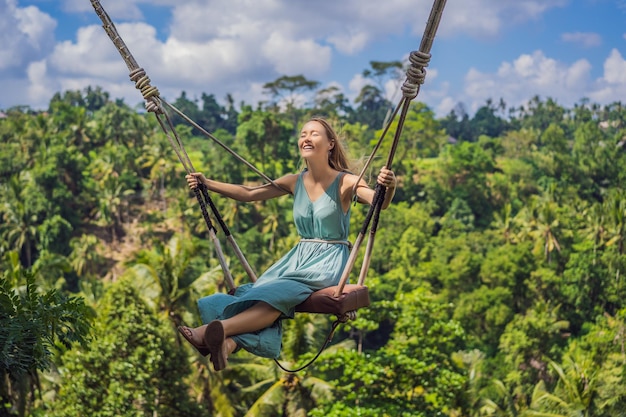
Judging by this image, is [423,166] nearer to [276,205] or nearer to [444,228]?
[444,228]

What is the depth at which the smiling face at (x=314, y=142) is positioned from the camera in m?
5.01

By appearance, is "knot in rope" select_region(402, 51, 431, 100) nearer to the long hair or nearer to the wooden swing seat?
the long hair

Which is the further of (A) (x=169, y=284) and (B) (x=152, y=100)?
(A) (x=169, y=284)

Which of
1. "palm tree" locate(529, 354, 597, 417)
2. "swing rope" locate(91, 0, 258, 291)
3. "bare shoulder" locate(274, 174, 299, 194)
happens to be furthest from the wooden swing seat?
"palm tree" locate(529, 354, 597, 417)

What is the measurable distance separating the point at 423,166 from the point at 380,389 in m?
34.5

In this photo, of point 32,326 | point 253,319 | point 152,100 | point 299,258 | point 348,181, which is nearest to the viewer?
point 253,319

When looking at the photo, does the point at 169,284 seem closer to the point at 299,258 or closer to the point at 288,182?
the point at 288,182

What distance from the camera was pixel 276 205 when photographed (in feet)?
133

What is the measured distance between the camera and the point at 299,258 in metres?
4.88

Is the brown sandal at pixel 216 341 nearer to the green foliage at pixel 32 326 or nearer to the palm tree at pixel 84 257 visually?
the green foliage at pixel 32 326

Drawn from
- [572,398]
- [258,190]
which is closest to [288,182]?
[258,190]

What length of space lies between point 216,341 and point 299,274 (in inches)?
27.4

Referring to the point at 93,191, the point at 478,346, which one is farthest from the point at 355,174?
the point at 93,191

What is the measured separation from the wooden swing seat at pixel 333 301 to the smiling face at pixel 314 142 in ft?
2.74
